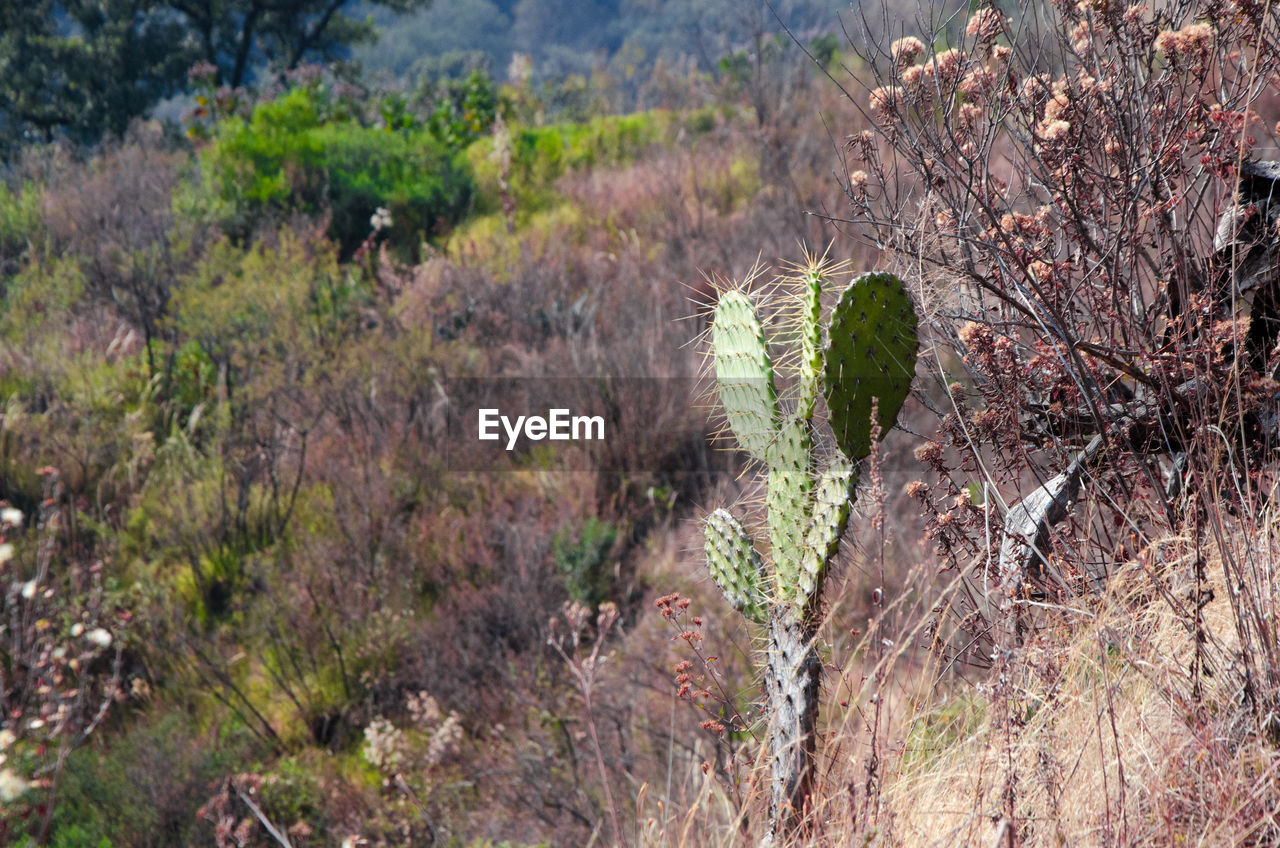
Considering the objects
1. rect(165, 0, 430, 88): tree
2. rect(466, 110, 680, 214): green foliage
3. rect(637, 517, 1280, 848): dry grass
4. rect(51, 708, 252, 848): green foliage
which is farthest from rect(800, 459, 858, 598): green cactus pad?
rect(165, 0, 430, 88): tree

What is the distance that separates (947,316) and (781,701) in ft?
3.51

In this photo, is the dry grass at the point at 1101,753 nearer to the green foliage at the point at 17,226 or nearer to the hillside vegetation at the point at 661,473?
the hillside vegetation at the point at 661,473

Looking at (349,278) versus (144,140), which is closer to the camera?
(349,278)

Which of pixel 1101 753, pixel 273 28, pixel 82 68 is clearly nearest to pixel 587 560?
pixel 1101 753

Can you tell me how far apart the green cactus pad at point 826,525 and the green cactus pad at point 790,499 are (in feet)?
0.10

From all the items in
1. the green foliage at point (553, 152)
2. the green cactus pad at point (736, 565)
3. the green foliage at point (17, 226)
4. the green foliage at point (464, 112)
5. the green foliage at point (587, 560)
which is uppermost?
the green foliage at point (464, 112)

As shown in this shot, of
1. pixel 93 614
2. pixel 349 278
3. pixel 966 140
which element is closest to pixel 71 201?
pixel 349 278

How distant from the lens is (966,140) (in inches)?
95.4

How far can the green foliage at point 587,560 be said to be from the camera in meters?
4.88

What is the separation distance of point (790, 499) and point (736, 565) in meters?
0.22

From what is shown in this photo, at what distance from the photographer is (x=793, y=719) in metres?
2.04

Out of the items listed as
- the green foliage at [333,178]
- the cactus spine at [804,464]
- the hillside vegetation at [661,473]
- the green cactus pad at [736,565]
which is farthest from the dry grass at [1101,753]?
the green foliage at [333,178]

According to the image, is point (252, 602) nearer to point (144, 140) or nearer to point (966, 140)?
point (966, 140)

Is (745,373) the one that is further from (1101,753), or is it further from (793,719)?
(1101,753)
